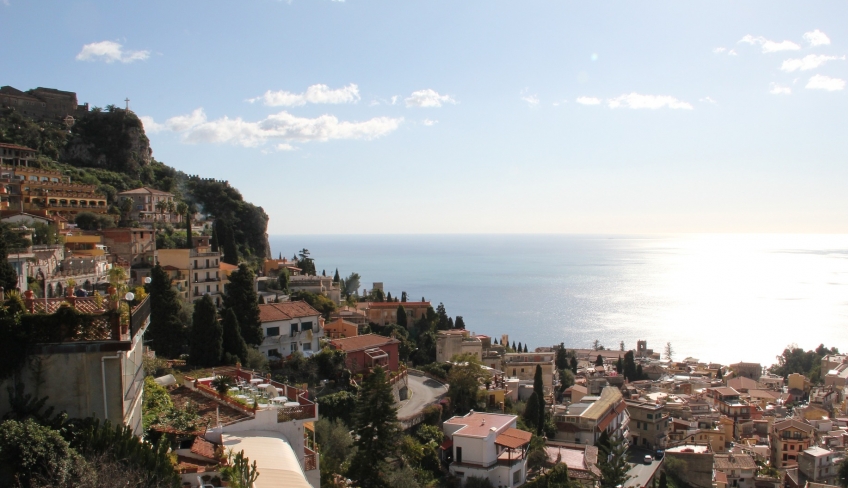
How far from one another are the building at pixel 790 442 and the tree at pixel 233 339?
1401 inches

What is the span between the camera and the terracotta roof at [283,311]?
27.1 meters

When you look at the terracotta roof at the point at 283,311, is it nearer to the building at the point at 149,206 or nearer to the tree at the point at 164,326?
the tree at the point at 164,326

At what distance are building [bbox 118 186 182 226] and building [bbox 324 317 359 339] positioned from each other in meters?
18.6

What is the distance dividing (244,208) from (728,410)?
44554 mm

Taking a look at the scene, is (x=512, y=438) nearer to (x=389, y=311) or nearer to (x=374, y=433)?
(x=374, y=433)

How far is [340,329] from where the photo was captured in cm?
3359

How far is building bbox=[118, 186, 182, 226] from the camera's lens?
4397 centimetres

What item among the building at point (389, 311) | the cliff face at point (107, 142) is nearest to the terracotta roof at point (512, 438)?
the building at point (389, 311)

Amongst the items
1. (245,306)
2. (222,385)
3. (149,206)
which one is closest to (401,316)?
(245,306)

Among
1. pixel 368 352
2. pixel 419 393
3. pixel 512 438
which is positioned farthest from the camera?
pixel 419 393

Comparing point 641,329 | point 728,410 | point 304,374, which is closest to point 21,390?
point 304,374

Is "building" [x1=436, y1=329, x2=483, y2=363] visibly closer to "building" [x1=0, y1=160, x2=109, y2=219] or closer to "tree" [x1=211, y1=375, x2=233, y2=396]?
"tree" [x1=211, y1=375, x2=233, y2=396]

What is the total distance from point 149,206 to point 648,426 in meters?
38.5

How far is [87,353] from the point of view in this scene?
6855mm
